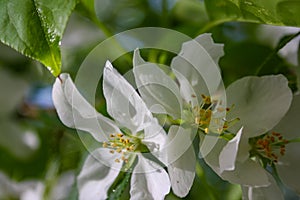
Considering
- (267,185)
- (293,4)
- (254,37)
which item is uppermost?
(293,4)

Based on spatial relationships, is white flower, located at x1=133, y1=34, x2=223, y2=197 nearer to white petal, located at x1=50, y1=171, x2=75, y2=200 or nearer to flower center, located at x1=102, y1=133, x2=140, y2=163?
flower center, located at x1=102, y1=133, x2=140, y2=163

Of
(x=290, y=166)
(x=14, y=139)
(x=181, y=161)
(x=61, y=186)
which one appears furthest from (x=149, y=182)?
(x=14, y=139)

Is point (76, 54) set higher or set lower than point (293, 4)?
lower

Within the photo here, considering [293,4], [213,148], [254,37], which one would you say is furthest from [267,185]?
[254,37]

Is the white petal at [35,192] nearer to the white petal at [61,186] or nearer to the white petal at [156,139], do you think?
the white petal at [61,186]

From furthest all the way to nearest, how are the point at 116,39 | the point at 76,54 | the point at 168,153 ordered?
1. the point at 76,54
2. the point at 116,39
3. the point at 168,153

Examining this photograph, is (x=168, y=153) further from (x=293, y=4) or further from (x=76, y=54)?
(x=76, y=54)

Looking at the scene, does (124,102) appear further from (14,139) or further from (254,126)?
(14,139)
